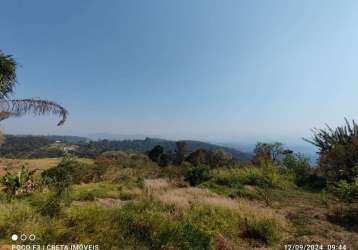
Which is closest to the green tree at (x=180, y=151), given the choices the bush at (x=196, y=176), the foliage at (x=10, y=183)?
the bush at (x=196, y=176)

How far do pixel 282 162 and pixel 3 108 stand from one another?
23014mm

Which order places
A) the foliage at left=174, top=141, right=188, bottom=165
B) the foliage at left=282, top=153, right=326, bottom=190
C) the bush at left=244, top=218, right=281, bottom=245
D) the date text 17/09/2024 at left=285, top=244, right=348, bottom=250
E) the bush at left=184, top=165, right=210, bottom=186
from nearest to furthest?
the date text 17/09/2024 at left=285, top=244, right=348, bottom=250, the bush at left=244, top=218, right=281, bottom=245, the foliage at left=282, top=153, right=326, bottom=190, the bush at left=184, top=165, right=210, bottom=186, the foliage at left=174, top=141, right=188, bottom=165

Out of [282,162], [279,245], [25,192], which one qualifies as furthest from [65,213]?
[282,162]

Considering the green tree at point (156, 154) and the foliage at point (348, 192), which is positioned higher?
the foliage at point (348, 192)

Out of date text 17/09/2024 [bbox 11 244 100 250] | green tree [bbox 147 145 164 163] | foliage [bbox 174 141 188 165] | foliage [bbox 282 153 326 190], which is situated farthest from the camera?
green tree [bbox 147 145 164 163]

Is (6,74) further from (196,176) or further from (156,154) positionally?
(156,154)

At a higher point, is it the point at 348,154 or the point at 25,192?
the point at 348,154

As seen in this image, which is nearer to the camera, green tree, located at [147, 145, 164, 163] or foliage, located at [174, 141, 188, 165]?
foliage, located at [174, 141, 188, 165]

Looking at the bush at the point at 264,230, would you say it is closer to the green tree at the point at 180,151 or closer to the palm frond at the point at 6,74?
the palm frond at the point at 6,74

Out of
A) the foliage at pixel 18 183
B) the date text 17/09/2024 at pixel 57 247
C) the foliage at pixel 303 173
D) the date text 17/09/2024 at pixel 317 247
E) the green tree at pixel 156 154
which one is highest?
the foliage at pixel 303 173

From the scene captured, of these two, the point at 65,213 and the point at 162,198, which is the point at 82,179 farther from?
the point at 65,213

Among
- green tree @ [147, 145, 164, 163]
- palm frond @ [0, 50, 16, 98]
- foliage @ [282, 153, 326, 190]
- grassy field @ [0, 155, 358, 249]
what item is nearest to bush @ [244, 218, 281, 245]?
grassy field @ [0, 155, 358, 249]

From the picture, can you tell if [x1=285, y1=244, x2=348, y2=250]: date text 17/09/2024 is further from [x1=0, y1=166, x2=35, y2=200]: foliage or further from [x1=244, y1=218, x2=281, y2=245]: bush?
[x1=0, y1=166, x2=35, y2=200]: foliage

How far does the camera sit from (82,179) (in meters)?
21.3
